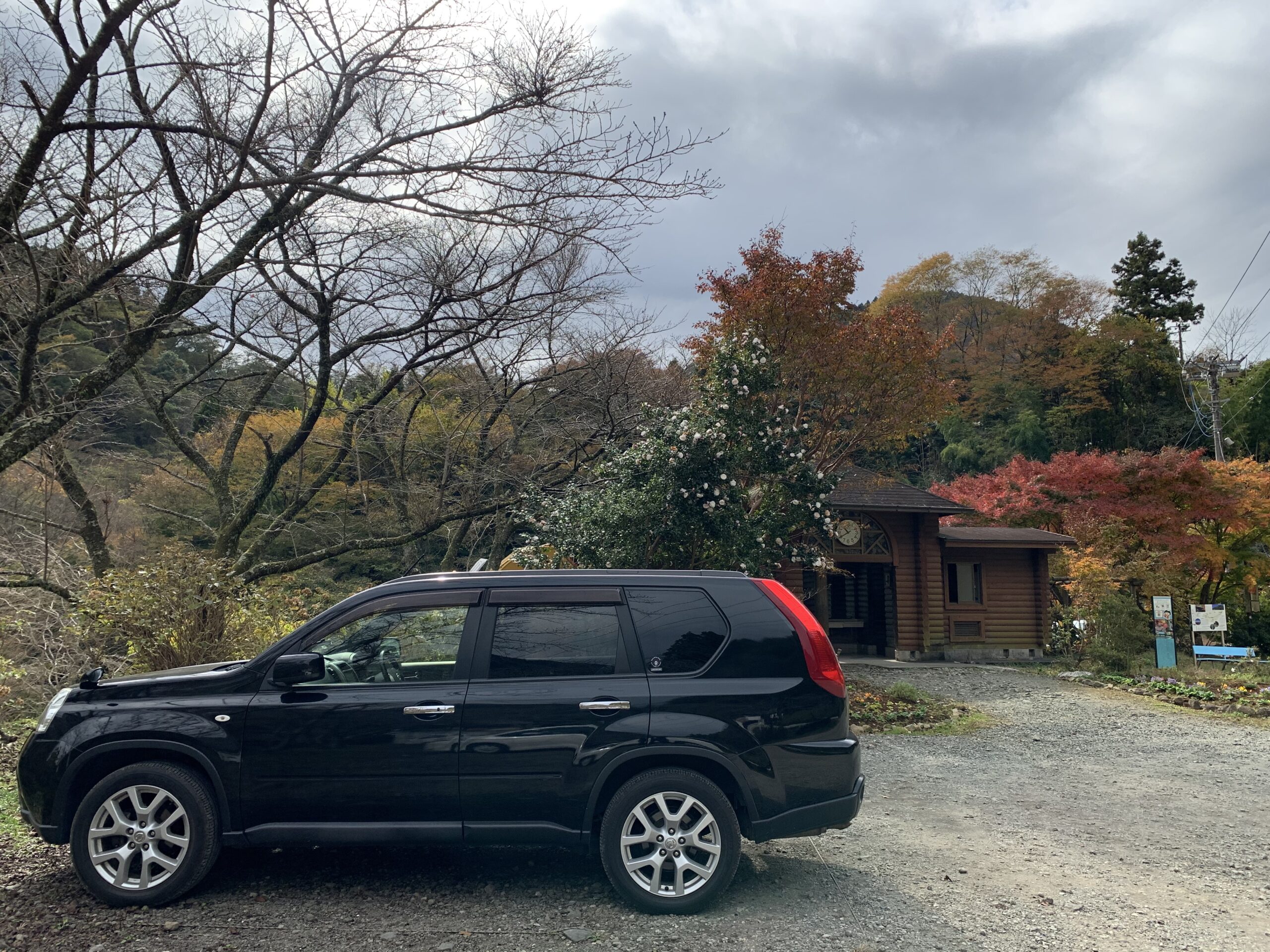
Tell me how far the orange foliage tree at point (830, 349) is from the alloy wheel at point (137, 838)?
11272 millimetres

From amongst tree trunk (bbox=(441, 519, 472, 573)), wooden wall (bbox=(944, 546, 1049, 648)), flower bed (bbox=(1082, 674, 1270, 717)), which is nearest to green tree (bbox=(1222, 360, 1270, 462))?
wooden wall (bbox=(944, 546, 1049, 648))

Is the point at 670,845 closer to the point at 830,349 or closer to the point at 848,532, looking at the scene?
the point at 830,349

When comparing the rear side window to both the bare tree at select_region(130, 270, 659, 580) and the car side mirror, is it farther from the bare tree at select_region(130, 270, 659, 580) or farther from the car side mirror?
the bare tree at select_region(130, 270, 659, 580)

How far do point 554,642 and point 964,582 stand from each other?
61.5ft

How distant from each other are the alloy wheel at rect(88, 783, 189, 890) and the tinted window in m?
1.71

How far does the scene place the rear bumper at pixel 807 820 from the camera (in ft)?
13.9

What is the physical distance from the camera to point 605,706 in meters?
4.25

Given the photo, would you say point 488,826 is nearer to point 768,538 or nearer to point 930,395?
point 768,538

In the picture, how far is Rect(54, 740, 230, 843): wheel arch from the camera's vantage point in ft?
13.6

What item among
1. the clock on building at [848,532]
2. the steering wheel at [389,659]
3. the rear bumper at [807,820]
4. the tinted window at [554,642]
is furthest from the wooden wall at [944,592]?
the steering wheel at [389,659]

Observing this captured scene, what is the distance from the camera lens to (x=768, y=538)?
11641 millimetres

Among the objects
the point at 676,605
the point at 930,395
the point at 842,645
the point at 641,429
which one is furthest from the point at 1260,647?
the point at 676,605

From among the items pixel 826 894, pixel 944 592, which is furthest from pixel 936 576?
pixel 826 894

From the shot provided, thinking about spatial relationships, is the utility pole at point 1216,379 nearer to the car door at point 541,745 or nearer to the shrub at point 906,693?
the shrub at point 906,693
